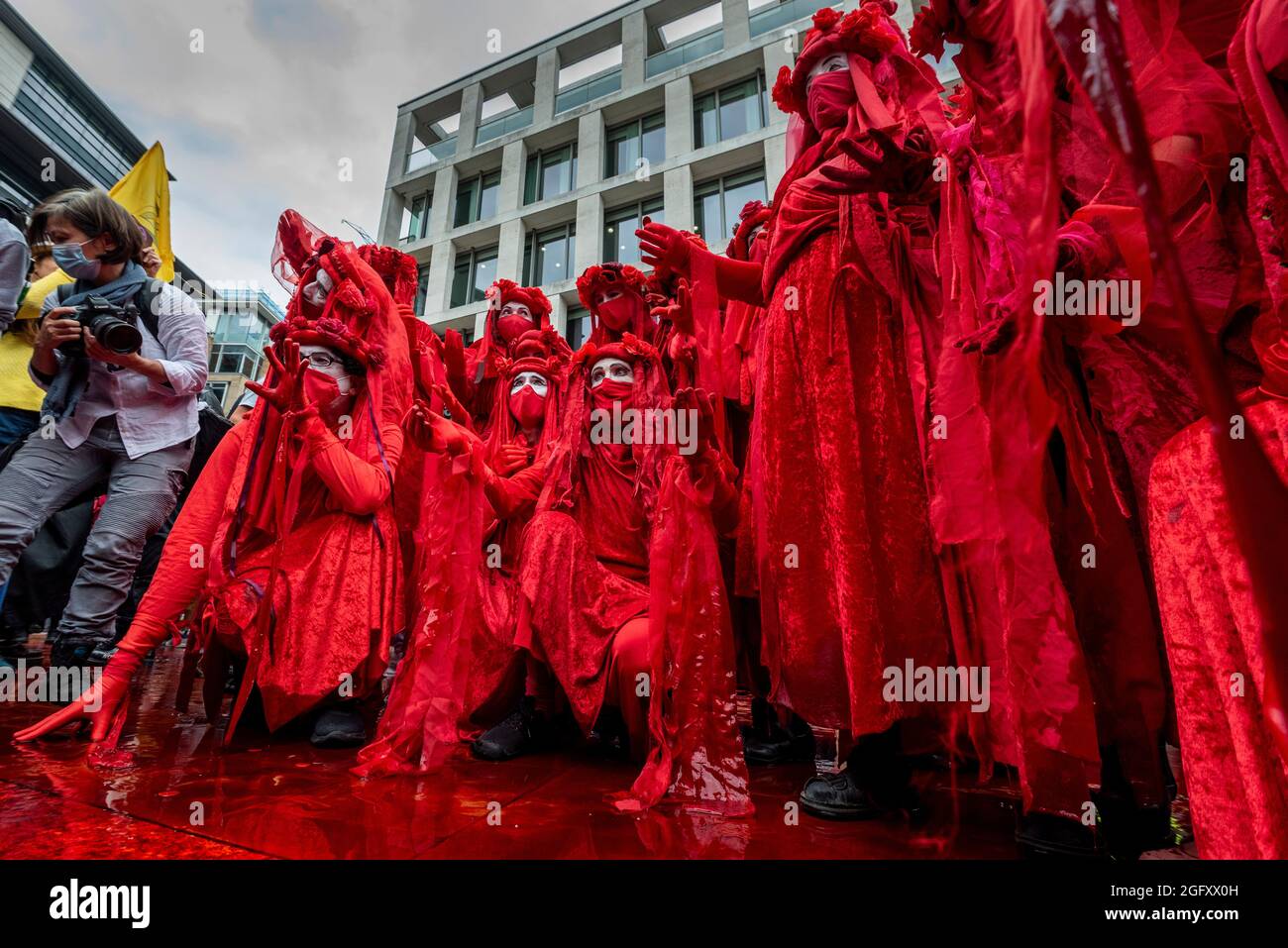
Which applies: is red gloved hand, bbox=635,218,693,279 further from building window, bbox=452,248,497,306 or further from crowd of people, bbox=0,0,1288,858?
building window, bbox=452,248,497,306

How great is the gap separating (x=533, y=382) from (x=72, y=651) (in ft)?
7.12

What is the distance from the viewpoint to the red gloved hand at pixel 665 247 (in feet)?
6.07

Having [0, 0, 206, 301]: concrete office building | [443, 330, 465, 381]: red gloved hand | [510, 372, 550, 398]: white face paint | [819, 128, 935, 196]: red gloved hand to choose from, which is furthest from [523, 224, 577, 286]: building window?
[819, 128, 935, 196]: red gloved hand

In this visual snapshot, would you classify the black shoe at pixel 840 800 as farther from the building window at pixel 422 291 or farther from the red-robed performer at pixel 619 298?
the building window at pixel 422 291

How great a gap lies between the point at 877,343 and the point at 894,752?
1.05 m

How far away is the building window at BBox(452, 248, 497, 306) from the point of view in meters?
12.4

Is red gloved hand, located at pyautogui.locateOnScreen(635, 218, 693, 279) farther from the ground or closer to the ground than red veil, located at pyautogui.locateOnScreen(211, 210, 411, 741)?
farther from the ground

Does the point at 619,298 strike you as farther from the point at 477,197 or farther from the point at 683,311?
the point at 477,197

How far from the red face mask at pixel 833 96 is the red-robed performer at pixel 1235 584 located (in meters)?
1.19

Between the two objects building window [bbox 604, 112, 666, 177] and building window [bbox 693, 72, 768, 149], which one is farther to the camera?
building window [bbox 604, 112, 666, 177]

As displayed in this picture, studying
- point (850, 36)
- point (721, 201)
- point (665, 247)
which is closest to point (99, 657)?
point (665, 247)

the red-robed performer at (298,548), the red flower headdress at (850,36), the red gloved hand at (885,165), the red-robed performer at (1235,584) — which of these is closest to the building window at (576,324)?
the red-robed performer at (298,548)
